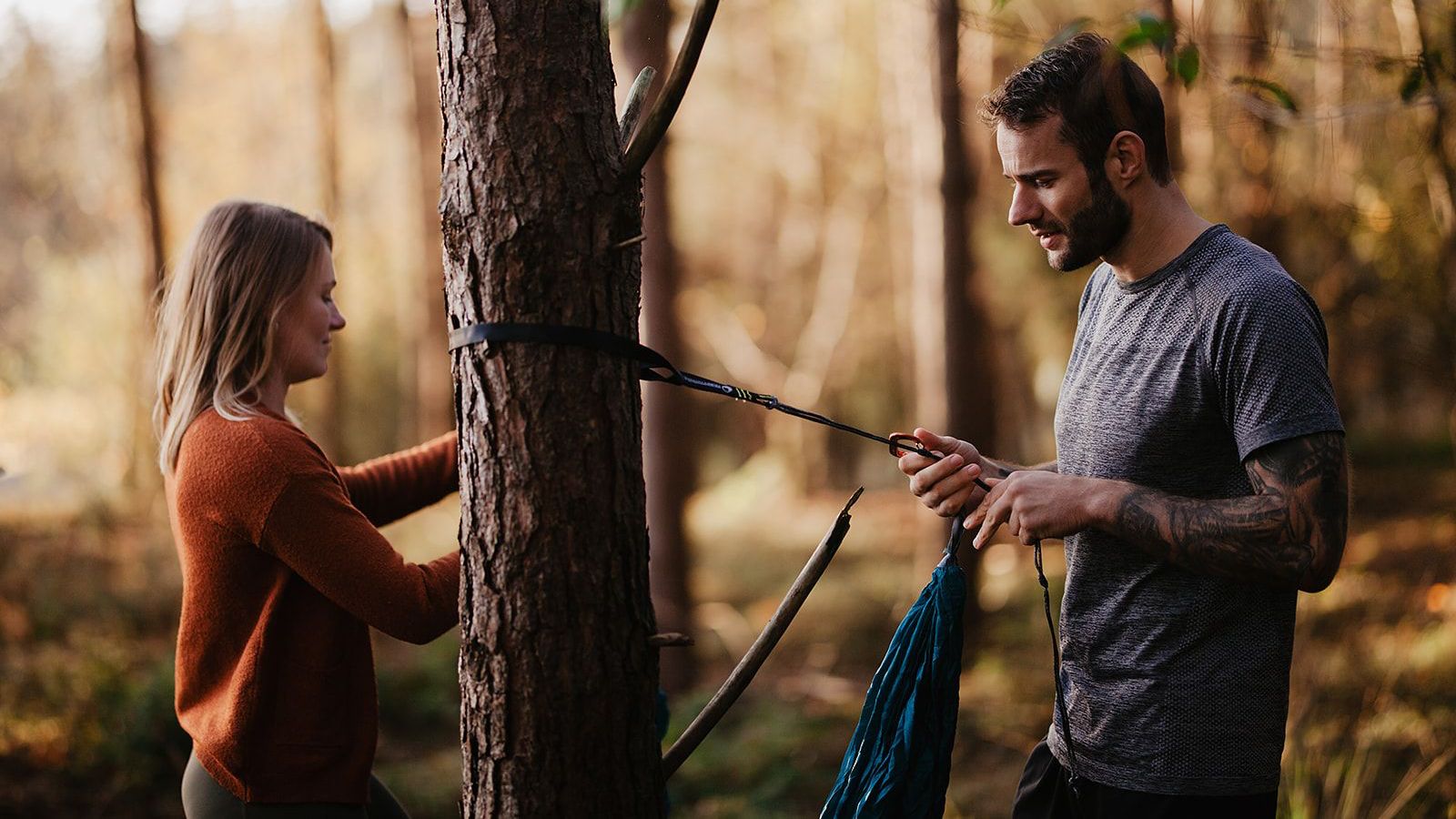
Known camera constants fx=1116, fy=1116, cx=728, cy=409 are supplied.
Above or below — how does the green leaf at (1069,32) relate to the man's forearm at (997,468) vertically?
above

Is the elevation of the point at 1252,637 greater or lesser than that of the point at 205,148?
lesser

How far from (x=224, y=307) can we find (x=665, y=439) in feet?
17.2

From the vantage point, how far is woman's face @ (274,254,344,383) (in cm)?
231

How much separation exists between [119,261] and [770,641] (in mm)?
16112

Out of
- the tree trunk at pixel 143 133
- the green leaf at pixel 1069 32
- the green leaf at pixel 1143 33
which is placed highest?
the tree trunk at pixel 143 133

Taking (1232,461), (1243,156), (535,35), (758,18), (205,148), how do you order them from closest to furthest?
1. (535,35)
2. (1232,461)
3. (1243,156)
4. (205,148)
5. (758,18)

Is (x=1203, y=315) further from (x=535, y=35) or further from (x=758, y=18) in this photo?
(x=758, y=18)

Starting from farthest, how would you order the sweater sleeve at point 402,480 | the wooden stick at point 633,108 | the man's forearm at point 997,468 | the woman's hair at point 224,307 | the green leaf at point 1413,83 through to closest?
the green leaf at point 1413,83, the sweater sleeve at point 402,480, the man's forearm at point 997,468, the woman's hair at point 224,307, the wooden stick at point 633,108

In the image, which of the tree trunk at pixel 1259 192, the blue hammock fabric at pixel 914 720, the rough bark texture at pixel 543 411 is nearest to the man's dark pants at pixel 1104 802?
the blue hammock fabric at pixel 914 720

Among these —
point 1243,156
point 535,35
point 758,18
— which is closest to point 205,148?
point 758,18

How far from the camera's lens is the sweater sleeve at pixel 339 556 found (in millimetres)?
2029

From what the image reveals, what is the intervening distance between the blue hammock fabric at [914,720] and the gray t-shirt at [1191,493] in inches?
10.2

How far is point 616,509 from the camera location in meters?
1.92

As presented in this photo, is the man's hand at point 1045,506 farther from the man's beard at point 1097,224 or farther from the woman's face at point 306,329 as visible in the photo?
the woman's face at point 306,329
